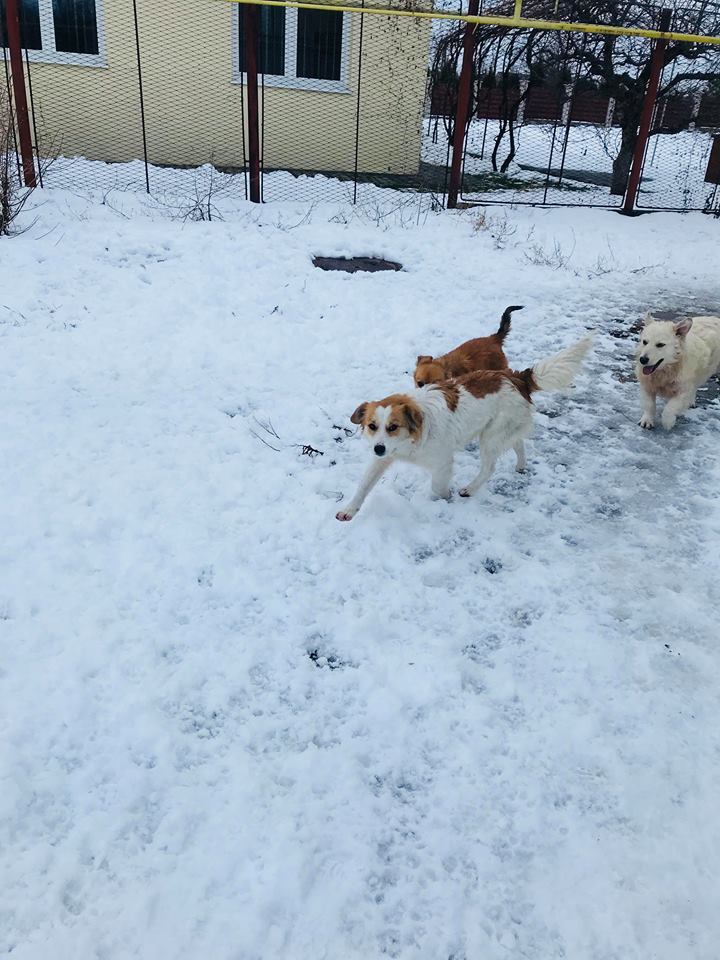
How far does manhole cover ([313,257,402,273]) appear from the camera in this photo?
8.42 m

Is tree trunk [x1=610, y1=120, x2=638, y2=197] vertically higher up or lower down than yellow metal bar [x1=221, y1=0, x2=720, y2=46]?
lower down

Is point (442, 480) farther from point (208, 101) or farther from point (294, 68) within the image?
point (294, 68)

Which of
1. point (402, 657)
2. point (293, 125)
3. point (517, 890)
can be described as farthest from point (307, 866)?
point (293, 125)

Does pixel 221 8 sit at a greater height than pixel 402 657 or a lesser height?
greater

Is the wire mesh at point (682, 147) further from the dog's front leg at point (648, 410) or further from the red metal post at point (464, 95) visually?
the dog's front leg at point (648, 410)

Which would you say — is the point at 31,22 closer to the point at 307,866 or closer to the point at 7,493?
the point at 7,493

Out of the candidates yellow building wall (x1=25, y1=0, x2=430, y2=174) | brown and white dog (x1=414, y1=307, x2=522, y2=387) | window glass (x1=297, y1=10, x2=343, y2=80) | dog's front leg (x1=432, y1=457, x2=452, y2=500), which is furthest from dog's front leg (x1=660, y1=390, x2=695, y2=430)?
window glass (x1=297, y1=10, x2=343, y2=80)

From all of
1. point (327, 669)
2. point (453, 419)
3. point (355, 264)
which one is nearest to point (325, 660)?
point (327, 669)

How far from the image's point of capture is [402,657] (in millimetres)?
3273

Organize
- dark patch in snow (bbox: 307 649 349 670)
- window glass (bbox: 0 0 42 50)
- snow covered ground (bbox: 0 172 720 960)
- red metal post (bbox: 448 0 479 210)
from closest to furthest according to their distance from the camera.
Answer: snow covered ground (bbox: 0 172 720 960) < dark patch in snow (bbox: 307 649 349 670) < red metal post (bbox: 448 0 479 210) < window glass (bbox: 0 0 42 50)

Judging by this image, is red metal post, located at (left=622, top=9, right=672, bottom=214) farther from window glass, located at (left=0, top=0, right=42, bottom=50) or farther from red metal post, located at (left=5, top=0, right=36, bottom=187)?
window glass, located at (left=0, top=0, right=42, bottom=50)

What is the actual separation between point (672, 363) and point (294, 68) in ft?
36.7

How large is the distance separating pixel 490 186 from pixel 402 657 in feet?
44.4

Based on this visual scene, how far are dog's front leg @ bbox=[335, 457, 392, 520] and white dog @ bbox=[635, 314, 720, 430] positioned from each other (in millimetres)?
2434
